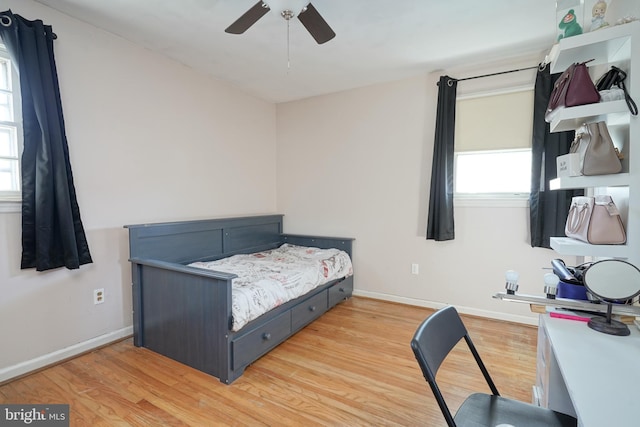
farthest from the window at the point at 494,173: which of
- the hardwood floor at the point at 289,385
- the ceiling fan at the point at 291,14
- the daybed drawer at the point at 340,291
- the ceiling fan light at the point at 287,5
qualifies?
the ceiling fan light at the point at 287,5

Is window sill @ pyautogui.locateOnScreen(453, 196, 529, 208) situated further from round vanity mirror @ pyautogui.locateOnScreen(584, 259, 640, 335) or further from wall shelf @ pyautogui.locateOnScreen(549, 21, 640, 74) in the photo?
round vanity mirror @ pyautogui.locateOnScreen(584, 259, 640, 335)

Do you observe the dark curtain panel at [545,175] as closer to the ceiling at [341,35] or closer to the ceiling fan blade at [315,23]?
the ceiling at [341,35]

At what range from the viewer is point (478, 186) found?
9.95ft

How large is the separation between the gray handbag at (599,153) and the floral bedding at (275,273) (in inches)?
77.4

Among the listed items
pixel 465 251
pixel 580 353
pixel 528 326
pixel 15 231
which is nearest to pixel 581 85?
pixel 580 353

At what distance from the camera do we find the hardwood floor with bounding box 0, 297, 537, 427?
1.64 metres

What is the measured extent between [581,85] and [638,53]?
212 mm

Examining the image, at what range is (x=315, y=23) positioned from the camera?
1.81 m

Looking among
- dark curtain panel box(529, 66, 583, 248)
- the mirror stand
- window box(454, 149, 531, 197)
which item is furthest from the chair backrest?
Answer: window box(454, 149, 531, 197)

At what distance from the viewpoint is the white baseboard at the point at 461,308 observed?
2.84 m

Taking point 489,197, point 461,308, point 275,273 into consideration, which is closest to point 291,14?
point 275,273

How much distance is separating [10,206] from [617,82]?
342 cm

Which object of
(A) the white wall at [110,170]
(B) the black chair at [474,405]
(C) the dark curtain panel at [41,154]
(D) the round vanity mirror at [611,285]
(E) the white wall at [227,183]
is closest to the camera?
(B) the black chair at [474,405]

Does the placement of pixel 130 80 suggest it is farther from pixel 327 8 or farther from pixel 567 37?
pixel 567 37
